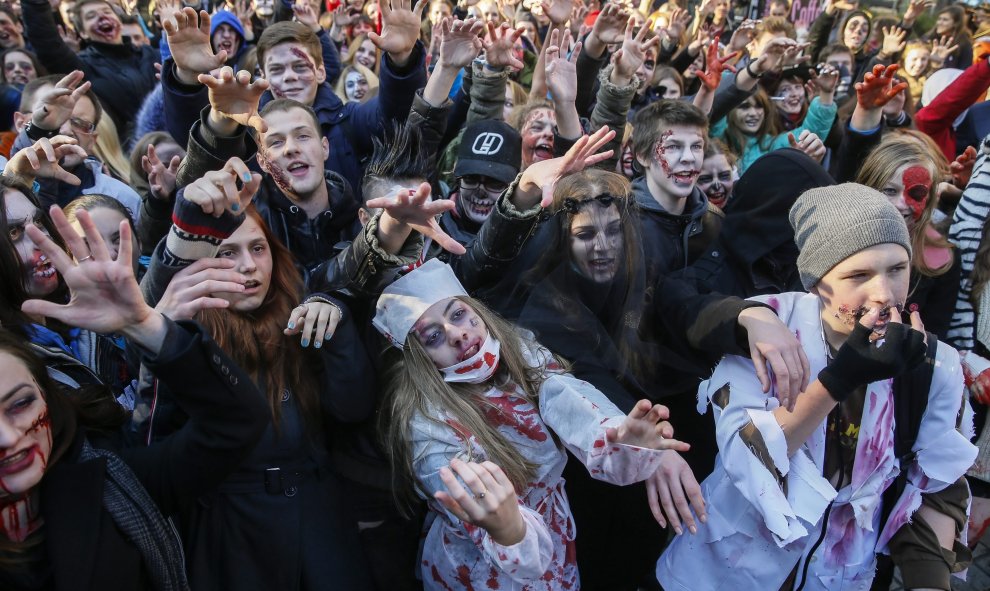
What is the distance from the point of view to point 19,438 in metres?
1.47

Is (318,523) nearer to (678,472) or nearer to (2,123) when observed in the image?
(678,472)

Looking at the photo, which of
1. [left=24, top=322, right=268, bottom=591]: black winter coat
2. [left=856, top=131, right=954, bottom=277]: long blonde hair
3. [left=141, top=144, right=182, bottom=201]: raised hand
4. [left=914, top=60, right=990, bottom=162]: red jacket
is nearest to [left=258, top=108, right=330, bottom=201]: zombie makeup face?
[left=141, top=144, right=182, bottom=201]: raised hand

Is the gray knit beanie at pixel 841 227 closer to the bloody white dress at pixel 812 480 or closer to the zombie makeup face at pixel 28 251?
the bloody white dress at pixel 812 480

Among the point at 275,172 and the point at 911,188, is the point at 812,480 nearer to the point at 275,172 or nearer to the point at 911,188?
the point at 911,188

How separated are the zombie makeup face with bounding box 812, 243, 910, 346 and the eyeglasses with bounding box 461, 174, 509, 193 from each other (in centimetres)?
150

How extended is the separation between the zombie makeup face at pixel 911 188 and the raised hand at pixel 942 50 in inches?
171

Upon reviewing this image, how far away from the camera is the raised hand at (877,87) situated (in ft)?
10.2

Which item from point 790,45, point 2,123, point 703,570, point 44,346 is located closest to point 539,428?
point 703,570

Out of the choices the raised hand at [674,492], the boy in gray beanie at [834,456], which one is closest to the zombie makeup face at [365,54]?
the boy in gray beanie at [834,456]

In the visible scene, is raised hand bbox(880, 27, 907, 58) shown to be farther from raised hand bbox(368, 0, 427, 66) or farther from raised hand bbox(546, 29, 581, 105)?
raised hand bbox(368, 0, 427, 66)

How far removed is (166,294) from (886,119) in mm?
4323

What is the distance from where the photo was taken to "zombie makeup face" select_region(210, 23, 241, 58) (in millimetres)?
5340

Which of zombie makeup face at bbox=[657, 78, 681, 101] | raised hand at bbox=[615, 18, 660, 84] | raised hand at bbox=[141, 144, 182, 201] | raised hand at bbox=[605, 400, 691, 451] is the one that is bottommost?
raised hand at bbox=[605, 400, 691, 451]

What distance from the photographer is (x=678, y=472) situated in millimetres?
1963
